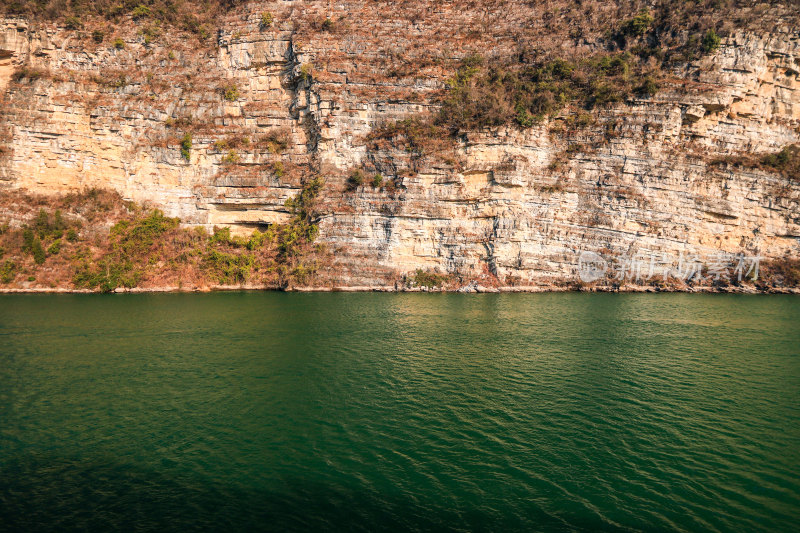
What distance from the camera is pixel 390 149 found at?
4397 centimetres

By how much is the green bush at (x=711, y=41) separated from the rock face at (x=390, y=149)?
2.09 feet

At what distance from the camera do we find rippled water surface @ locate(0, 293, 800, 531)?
381 inches

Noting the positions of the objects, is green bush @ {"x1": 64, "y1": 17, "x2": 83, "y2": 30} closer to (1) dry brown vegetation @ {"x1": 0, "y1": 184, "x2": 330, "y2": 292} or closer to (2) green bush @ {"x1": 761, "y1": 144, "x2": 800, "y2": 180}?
(1) dry brown vegetation @ {"x1": 0, "y1": 184, "x2": 330, "y2": 292}

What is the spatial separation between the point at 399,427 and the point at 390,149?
114 ft

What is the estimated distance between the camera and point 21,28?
46781mm

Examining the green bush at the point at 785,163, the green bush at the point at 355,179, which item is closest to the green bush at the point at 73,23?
the green bush at the point at 355,179

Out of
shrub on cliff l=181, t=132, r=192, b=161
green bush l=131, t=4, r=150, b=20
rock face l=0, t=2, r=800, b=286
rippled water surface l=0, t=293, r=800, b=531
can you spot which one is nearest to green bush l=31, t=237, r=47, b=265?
rock face l=0, t=2, r=800, b=286

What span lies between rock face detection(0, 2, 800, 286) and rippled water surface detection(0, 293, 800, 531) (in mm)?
16473

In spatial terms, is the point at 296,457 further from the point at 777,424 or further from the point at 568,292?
the point at 568,292

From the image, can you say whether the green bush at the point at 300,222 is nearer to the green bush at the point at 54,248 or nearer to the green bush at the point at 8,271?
the green bush at the point at 54,248

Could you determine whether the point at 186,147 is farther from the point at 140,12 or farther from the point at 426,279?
the point at 426,279

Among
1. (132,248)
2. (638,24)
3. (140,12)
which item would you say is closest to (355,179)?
(132,248)

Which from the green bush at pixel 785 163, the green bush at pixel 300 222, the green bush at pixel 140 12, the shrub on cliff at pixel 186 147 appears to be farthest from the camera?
the green bush at pixel 140 12

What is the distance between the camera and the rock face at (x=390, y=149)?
1630 inches
